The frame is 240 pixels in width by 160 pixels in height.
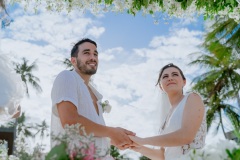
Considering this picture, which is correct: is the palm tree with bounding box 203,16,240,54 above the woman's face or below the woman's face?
above

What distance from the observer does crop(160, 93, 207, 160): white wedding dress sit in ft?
9.48

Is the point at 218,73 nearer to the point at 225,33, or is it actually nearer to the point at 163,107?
the point at 225,33

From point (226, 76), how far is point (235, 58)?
270cm

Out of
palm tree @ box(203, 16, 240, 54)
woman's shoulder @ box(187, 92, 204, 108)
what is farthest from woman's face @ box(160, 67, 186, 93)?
palm tree @ box(203, 16, 240, 54)

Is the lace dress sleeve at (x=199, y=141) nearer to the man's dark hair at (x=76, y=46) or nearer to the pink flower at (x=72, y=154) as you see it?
the man's dark hair at (x=76, y=46)

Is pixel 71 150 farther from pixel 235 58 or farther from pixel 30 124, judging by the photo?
pixel 30 124

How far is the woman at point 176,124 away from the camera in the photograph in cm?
284

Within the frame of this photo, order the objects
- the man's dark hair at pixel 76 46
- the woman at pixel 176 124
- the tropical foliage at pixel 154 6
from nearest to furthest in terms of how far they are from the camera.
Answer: the woman at pixel 176 124 < the man's dark hair at pixel 76 46 < the tropical foliage at pixel 154 6

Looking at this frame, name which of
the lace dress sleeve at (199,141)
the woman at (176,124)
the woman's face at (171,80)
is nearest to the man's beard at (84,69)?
the woman at (176,124)

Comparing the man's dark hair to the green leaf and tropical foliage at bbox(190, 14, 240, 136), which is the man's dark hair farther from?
tropical foliage at bbox(190, 14, 240, 136)

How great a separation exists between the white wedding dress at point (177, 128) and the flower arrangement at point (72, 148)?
188 centimetres

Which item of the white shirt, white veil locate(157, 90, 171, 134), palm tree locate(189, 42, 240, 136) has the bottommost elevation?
the white shirt

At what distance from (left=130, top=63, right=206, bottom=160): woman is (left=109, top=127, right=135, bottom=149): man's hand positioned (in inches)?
2.3

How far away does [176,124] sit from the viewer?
302 centimetres
